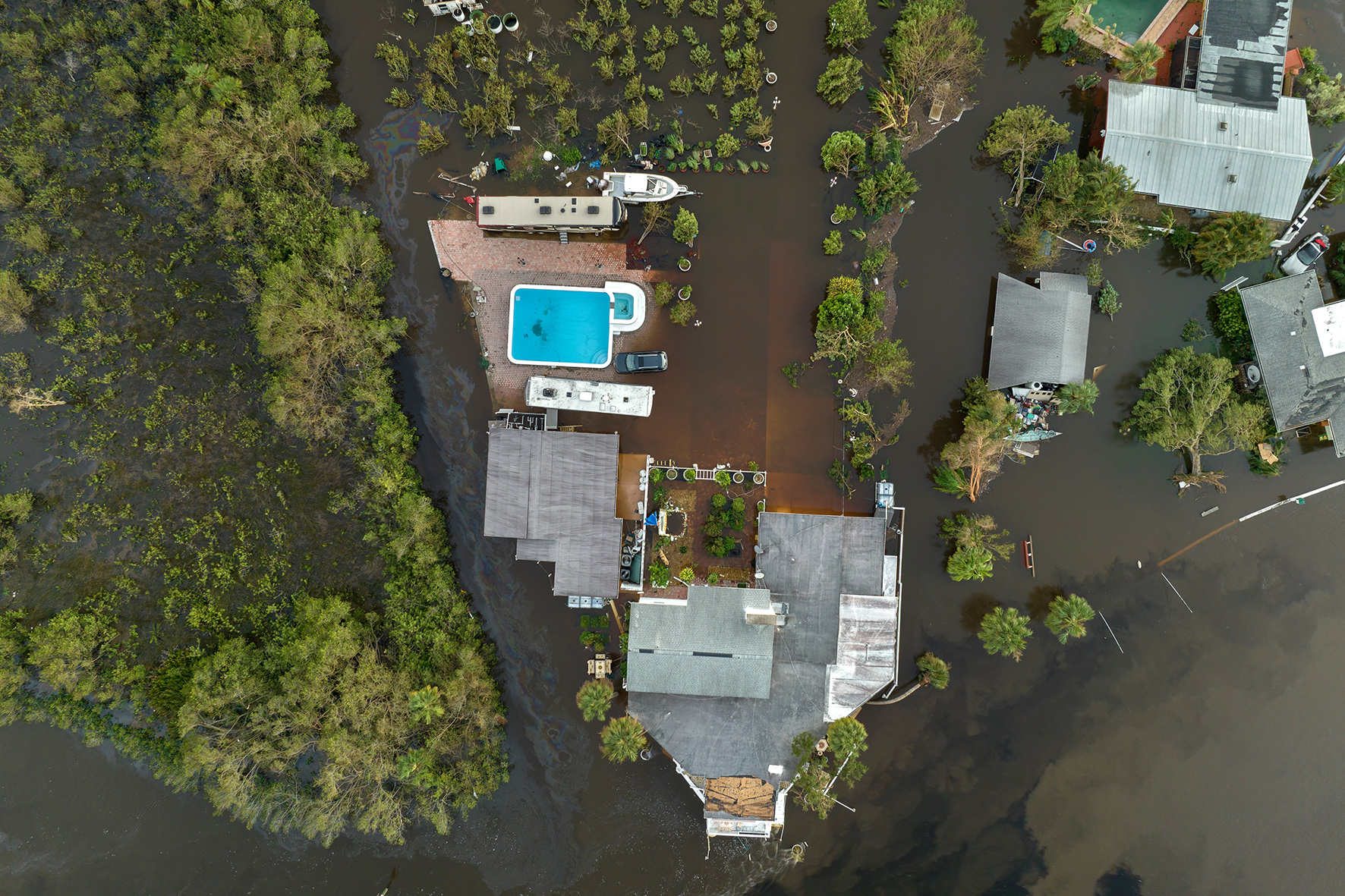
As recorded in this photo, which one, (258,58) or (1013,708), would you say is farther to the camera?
(1013,708)

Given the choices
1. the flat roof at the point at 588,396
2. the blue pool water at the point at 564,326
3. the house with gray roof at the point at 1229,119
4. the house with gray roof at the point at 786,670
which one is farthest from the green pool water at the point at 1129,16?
the flat roof at the point at 588,396

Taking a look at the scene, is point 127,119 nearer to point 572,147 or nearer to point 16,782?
point 572,147

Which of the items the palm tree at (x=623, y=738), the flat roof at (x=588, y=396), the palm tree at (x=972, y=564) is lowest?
the palm tree at (x=623, y=738)

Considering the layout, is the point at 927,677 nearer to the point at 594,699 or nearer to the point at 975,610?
the point at 975,610

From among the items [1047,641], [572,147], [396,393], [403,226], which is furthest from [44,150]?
[1047,641]

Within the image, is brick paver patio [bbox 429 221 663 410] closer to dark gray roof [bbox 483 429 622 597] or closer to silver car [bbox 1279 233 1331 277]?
dark gray roof [bbox 483 429 622 597]

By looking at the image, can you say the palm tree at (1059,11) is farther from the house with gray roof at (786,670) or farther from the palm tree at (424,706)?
the palm tree at (424,706)

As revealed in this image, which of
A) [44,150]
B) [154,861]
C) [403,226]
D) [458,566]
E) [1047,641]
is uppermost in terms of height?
[44,150]
